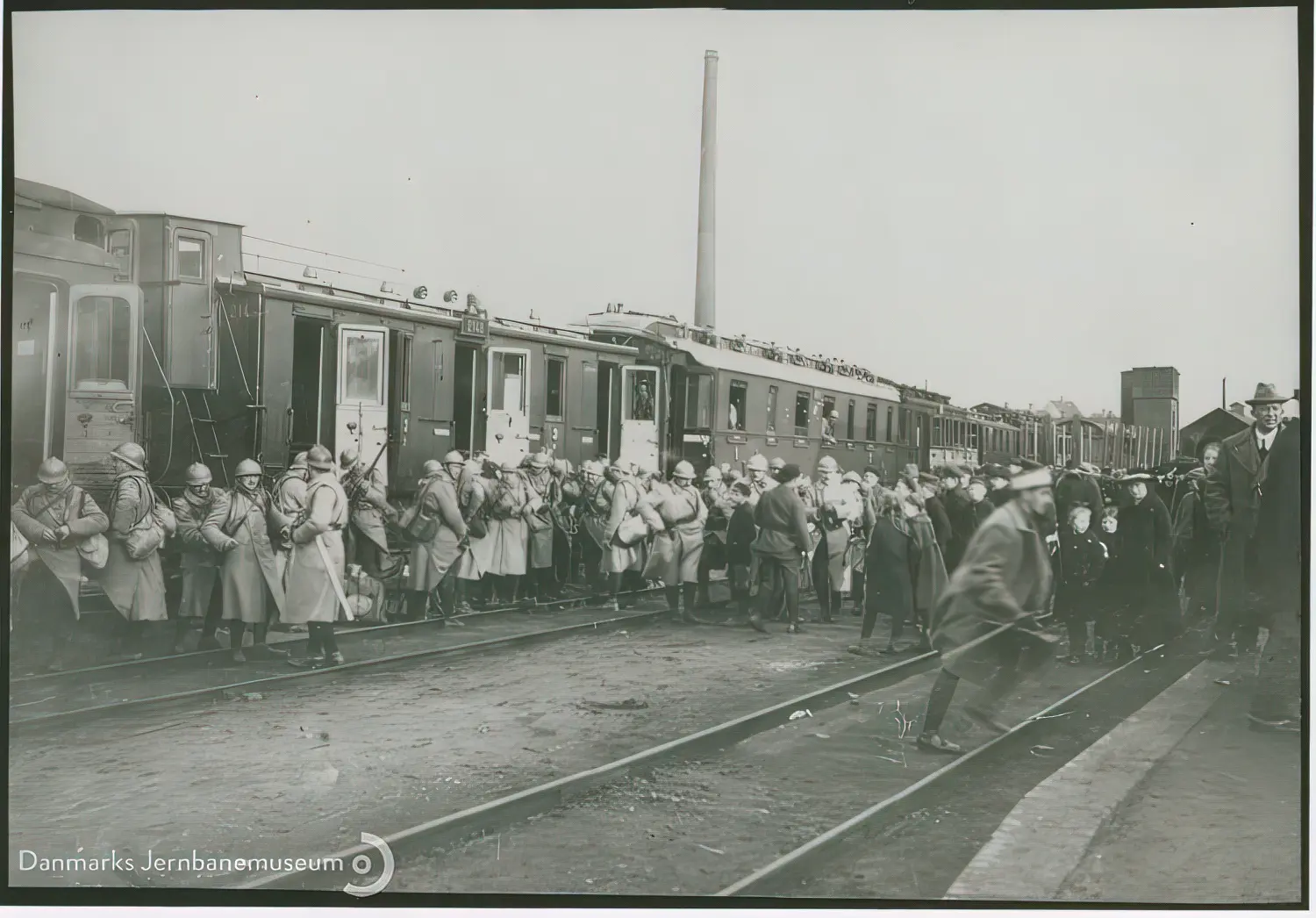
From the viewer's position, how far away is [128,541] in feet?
14.5

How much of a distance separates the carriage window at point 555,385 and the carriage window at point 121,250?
201cm

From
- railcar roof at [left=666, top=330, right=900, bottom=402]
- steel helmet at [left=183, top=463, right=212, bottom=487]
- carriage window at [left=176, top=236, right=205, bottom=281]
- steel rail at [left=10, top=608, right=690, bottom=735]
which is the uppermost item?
carriage window at [left=176, top=236, right=205, bottom=281]

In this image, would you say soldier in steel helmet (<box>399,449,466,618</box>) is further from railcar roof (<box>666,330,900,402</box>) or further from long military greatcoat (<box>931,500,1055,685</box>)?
long military greatcoat (<box>931,500,1055,685</box>)

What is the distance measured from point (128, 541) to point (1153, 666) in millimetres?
4990

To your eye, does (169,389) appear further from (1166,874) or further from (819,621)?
(1166,874)

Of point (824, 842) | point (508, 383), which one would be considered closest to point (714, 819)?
point (824, 842)

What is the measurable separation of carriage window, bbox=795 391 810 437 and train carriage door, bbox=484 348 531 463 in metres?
1.39

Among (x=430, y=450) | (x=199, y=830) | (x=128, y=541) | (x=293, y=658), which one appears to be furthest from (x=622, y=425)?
(x=199, y=830)

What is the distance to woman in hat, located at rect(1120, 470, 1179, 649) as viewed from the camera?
472 cm

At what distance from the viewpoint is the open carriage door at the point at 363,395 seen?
4.57 metres

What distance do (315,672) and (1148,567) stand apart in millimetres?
4107

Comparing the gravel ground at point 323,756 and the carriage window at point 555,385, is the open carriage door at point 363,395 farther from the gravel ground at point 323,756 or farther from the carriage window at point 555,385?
the gravel ground at point 323,756

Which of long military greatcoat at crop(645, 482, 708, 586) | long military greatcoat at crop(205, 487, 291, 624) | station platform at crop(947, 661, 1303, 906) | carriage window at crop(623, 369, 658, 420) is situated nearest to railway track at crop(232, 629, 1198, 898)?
station platform at crop(947, 661, 1303, 906)

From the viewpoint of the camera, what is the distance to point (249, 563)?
14.8ft
